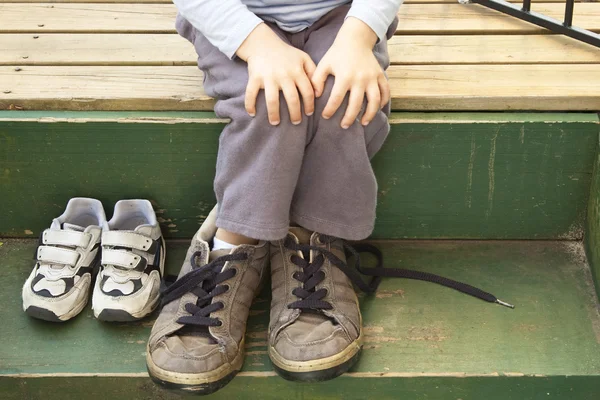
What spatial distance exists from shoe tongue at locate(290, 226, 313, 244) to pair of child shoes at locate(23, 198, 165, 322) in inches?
9.9

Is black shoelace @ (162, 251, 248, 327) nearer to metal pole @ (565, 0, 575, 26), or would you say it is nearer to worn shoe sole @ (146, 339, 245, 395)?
worn shoe sole @ (146, 339, 245, 395)

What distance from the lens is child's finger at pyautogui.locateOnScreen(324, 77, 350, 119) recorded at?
114cm

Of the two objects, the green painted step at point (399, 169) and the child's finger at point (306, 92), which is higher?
the child's finger at point (306, 92)

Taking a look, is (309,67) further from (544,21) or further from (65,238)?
(544,21)

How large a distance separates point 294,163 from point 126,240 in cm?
35

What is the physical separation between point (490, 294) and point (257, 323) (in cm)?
40

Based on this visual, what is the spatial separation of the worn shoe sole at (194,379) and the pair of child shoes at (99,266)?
0.15m

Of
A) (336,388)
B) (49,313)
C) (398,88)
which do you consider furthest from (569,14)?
(49,313)

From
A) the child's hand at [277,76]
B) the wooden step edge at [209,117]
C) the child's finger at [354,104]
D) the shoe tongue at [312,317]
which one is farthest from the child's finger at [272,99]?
the shoe tongue at [312,317]

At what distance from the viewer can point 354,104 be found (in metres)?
1.15

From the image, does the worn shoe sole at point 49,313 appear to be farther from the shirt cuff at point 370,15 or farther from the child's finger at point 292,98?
the shirt cuff at point 370,15

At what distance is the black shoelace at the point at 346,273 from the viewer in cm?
124

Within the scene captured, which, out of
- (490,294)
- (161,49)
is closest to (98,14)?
(161,49)

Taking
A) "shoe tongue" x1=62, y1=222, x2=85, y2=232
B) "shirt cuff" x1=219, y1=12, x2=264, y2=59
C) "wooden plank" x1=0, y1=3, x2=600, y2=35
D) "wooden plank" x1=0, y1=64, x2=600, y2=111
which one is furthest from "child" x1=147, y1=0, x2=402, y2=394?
"wooden plank" x1=0, y1=3, x2=600, y2=35
